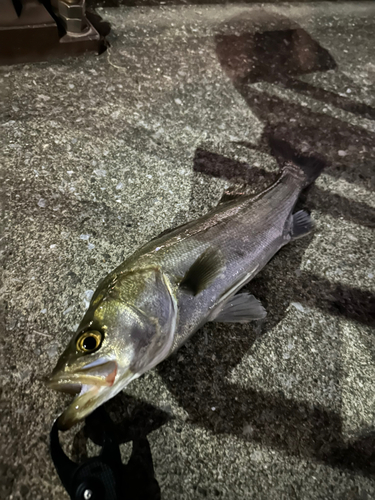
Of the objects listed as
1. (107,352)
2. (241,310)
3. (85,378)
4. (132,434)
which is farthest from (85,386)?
(241,310)

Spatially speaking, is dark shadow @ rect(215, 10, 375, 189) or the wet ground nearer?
the wet ground

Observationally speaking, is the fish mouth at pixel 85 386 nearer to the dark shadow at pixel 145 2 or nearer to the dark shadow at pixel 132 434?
the dark shadow at pixel 132 434

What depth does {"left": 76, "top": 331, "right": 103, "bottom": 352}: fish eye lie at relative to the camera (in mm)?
1659

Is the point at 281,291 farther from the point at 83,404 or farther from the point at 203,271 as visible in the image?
the point at 83,404

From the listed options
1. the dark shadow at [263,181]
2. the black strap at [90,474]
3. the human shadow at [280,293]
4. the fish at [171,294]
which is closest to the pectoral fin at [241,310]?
the fish at [171,294]

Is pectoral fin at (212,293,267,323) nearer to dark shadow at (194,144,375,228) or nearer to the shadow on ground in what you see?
the shadow on ground

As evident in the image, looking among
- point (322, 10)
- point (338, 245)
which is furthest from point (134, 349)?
point (322, 10)

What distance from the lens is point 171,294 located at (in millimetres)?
2002

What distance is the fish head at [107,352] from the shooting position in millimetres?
1597

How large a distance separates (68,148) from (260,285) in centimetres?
207

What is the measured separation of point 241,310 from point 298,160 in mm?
1655

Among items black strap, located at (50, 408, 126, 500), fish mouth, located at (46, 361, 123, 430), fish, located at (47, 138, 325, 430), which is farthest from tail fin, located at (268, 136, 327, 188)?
black strap, located at (50, 408, 126, 500)

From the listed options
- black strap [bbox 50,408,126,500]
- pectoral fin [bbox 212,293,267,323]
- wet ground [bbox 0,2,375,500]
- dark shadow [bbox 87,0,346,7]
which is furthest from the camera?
dark shadow [bbox 87,0,346,7]

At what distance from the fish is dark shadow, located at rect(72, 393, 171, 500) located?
1.34ft
